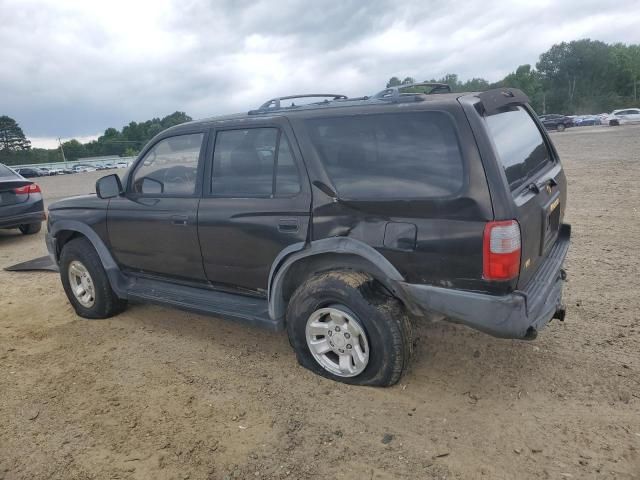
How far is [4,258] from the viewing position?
7867 mm

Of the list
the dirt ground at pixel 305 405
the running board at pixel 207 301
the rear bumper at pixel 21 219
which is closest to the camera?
the dirt ground at pixel 305 405

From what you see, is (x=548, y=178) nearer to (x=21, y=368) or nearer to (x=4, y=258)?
(x=21, y=368)

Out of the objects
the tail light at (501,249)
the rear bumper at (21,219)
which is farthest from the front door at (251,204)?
the rear bumper at (21,219)

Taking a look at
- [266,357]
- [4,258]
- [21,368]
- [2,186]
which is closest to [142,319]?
[21,368]

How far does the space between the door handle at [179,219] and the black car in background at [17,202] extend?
6128 mm

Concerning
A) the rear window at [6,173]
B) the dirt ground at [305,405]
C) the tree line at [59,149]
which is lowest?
the dirt ground at [305,405]

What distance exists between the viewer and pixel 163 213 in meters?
4.03

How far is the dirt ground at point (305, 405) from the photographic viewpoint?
263 centimetres

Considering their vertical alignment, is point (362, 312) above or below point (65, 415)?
above

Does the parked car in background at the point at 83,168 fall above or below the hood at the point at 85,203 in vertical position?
above

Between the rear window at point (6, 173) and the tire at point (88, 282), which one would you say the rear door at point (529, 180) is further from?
the rear window at point (6, 173)

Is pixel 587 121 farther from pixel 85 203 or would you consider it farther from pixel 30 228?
pixel 85 203

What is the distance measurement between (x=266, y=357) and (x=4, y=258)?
19.9 feet

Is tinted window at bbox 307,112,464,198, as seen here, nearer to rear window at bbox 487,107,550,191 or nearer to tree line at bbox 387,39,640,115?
rear window at bbox 487,107,550,191
